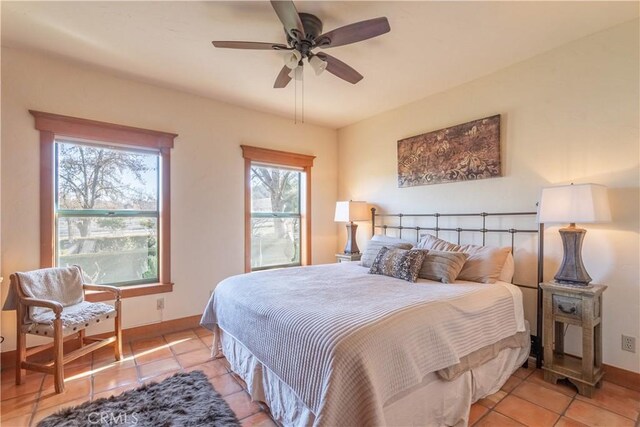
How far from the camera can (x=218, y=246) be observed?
139 inches

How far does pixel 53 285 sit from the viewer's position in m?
2.39

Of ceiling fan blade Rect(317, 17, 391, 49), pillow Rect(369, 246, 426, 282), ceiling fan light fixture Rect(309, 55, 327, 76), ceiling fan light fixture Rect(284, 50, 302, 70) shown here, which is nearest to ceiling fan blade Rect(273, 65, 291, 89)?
ceiling fan light fixture Rect(284, 50, 302, 70)

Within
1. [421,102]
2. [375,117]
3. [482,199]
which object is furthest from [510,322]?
[375,117]

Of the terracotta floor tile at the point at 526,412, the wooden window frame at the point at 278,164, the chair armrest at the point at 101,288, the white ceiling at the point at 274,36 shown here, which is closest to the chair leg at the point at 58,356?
the chair armrest at the point at 101,288

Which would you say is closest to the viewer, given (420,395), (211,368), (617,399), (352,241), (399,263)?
(420,395)

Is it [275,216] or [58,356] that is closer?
[58,356]

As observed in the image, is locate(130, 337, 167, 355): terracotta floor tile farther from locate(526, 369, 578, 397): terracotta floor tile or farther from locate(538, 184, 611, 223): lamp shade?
locate(538, 184, 611, 223): lamp shade

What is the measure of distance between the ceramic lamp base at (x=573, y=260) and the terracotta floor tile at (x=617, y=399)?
0.76 meters

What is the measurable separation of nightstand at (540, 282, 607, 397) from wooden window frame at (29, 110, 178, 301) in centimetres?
349

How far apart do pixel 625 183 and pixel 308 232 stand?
325 centimetres

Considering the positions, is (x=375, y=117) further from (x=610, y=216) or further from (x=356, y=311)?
(x=356, y=311)

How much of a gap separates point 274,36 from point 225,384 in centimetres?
267

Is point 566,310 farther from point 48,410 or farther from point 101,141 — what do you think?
point 101,141

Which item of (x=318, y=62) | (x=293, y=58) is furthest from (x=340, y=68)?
(x=293, y=58)
